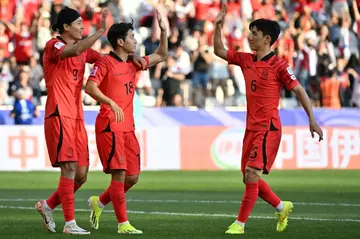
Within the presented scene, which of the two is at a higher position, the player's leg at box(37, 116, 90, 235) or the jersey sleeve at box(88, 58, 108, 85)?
the jersey sleeve at box(88, 58, 108, 85)

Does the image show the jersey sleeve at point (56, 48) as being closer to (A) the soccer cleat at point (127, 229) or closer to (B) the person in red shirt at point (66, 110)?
(B) the person in red shirt at point (66, 110)

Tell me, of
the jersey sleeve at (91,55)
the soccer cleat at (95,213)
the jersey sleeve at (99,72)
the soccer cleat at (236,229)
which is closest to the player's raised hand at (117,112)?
the jersey sleeve at (99,72)

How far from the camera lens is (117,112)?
407 inches

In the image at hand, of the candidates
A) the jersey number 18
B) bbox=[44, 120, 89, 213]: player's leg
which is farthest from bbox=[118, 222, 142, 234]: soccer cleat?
the jersey number 18

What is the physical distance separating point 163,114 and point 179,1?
404 cm

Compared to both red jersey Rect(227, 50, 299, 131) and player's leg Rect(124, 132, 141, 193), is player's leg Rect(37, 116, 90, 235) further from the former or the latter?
red jersey Rect(227, 50, 299, 131)

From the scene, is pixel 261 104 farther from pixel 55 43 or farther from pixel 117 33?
pixel 55 43

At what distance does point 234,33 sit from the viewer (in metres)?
27.0

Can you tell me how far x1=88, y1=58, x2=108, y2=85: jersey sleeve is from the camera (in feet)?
35.4

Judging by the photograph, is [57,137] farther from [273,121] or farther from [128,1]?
[128,1]

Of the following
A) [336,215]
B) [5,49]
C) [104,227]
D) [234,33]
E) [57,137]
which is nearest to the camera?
[57,137]

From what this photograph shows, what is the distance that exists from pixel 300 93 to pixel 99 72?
6.76ft

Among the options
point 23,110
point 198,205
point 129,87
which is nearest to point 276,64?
point 129,87

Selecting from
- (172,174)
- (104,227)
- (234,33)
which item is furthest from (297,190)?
(234,33)
